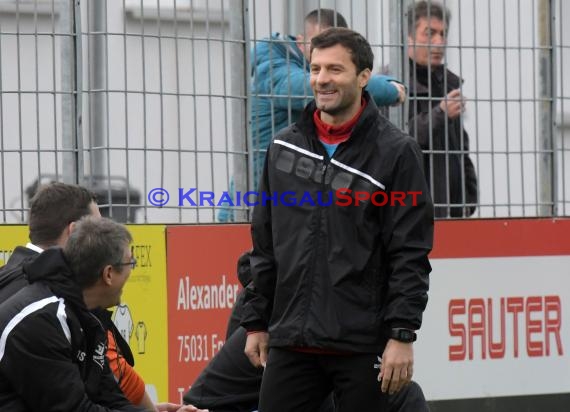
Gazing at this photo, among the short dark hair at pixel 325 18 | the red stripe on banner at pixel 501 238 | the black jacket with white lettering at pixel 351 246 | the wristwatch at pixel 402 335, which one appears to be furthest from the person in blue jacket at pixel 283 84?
the wristwatch at pixel 402 335

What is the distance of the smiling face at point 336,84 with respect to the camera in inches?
225

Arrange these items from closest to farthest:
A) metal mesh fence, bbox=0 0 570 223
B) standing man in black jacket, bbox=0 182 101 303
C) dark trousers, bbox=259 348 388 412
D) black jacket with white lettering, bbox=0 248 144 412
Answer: black jacket with white lettering, bbox=0 248 144 412, dark trousers, bbox=259 348 388 412, standing man in black jacket, bbox=0 182 101 303, metal mesh fence, bbox=0 0 570 223

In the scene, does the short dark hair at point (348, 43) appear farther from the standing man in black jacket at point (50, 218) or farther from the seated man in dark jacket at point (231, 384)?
the standing man in black jacket at point (50, 218)

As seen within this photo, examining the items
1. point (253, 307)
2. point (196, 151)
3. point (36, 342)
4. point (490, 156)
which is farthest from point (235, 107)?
point (36, 342)

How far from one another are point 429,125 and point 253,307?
126 inches

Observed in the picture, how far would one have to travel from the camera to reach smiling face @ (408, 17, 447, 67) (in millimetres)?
8711

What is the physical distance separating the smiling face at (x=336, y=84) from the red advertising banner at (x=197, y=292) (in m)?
2.17

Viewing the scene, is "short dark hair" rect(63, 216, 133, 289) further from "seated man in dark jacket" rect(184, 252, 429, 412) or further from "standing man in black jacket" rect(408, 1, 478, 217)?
"standing man in black jacket" rect(408, 1, 478, 217)

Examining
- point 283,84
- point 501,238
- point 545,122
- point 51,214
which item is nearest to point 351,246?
point 51,214

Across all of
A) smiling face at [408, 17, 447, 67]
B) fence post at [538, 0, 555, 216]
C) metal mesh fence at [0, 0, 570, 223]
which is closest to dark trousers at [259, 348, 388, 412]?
metal mesh fence at [0, 0, 570, 223]

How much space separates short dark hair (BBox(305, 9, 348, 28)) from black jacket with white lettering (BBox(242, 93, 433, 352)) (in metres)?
2.58

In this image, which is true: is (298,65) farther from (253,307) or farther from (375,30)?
(253,307)

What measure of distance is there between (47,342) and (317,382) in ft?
4.58

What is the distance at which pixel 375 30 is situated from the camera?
343 inches
